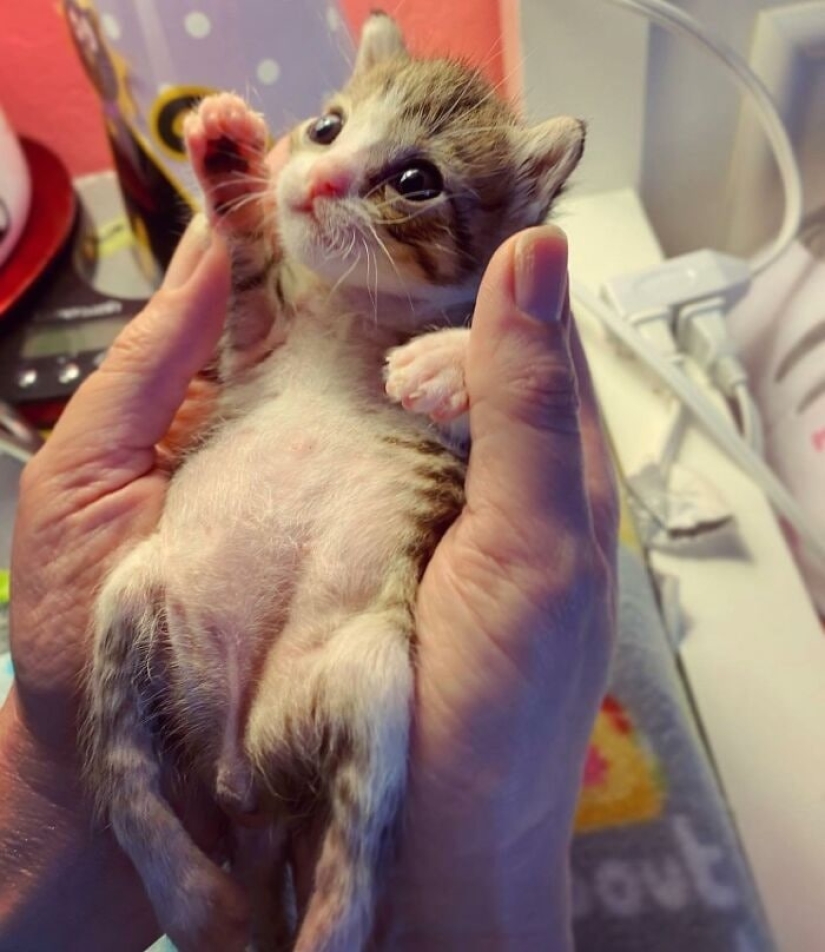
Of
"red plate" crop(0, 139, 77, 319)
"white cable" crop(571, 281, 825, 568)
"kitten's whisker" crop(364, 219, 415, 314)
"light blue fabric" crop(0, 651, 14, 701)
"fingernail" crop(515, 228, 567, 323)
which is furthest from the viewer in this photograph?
"red plate" crop(0, 139, 77, 319)

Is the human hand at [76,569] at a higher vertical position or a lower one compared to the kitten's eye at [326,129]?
lower

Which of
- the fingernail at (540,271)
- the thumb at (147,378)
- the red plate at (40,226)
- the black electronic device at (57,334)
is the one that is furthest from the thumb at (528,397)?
the red plate at (40,226)

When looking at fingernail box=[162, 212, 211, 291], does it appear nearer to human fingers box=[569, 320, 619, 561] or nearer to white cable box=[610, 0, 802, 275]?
human fingers box=[569, 320, 619, 561]

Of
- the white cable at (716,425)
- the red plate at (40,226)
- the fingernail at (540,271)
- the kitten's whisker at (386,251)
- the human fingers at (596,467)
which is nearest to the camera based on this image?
the fingernail at (540,271)

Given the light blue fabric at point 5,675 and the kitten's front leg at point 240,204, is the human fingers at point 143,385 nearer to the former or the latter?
the kitten's front leg at point 240,204

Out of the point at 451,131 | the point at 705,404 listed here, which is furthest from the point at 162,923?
the point at 705,404

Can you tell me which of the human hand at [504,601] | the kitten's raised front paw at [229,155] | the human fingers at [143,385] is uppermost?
the kitten's raised front paw at [229,155]

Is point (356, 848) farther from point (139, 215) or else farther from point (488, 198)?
point (139, 215)

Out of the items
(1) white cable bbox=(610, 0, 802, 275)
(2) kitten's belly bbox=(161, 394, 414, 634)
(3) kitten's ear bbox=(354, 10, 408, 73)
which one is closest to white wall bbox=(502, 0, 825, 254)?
(1) white cable bbox=(610, 0, 802, 275)
